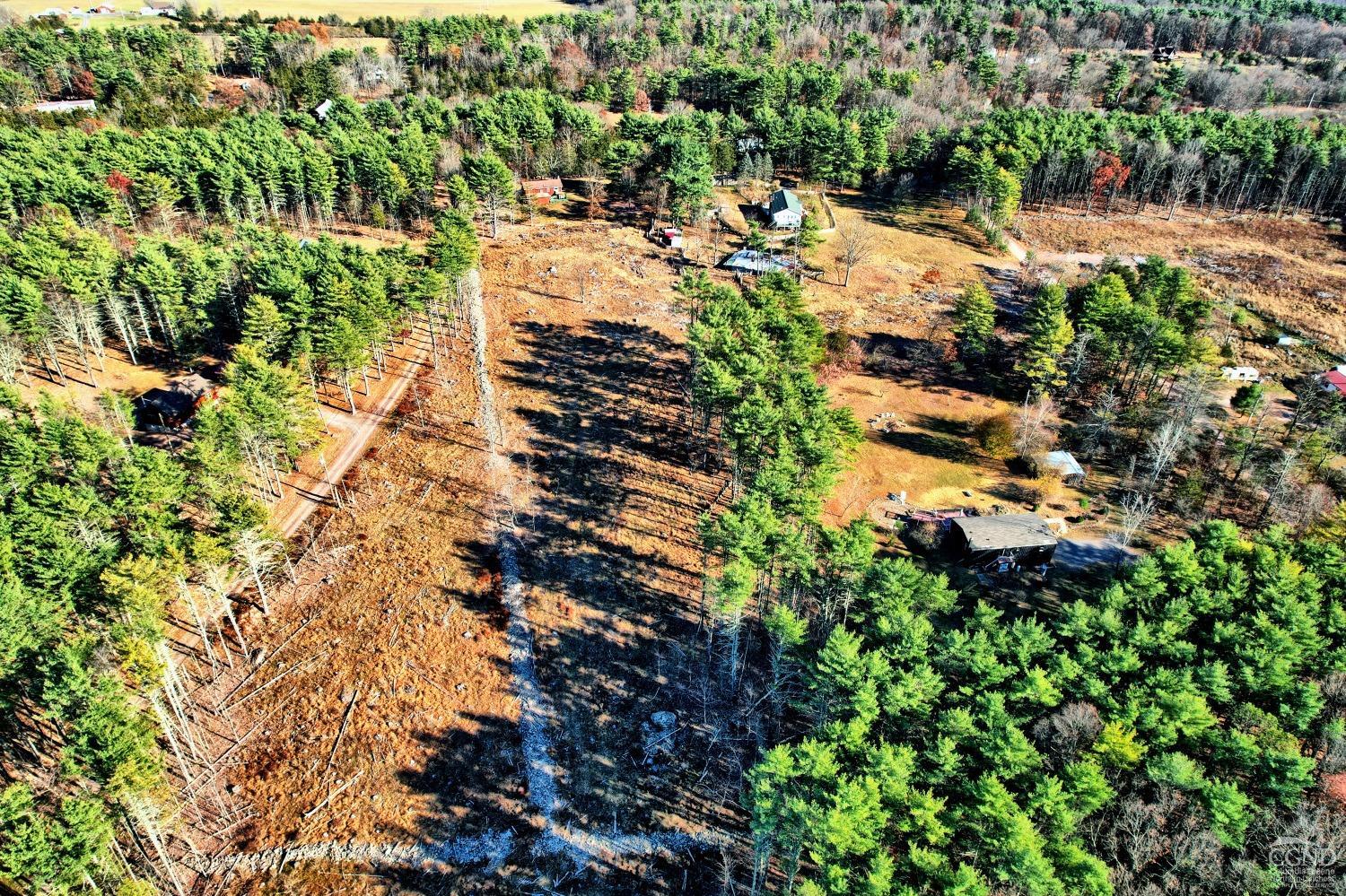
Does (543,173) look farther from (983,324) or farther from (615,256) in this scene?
(983,324)

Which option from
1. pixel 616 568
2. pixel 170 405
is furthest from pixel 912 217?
pixel 170 405

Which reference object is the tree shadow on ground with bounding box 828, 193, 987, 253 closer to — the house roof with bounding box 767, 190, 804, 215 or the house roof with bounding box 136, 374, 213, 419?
the house roof with bounding box 767, 190, 804, 215

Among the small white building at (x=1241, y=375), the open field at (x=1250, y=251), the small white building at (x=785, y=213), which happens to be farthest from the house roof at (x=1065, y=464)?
the small white building at (x=785, y=213)

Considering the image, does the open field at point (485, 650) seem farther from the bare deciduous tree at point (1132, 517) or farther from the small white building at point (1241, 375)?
the small white building at point (1241, 375)

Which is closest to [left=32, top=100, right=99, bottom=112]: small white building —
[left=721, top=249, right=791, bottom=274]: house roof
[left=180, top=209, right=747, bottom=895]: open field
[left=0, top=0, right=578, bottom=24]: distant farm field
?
[left=0, top=0, right=578, bottom=24]: distant farm field

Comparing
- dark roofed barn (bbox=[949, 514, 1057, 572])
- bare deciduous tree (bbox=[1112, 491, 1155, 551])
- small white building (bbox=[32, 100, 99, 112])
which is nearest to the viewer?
dark roofed barn (bbox=[949, 514, 1057, 572])

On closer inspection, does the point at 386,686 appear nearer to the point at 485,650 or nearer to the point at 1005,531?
the point at 485,650

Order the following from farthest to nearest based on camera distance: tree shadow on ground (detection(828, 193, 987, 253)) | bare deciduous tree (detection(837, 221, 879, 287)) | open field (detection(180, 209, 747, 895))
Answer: tree shadow on ground (detection(828, 193, 987, 253)), bare deciduous tree (detection(837, 221, 879, 287)), open field (detection(180, 209, 747, 895))

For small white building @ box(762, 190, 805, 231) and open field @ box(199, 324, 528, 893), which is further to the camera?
small white building @ box(762, 190, 805, 231)
